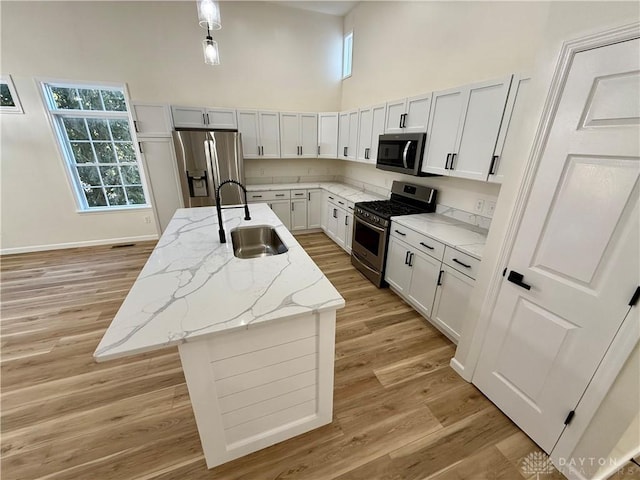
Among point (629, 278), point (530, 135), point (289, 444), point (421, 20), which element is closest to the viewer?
point (629, 278)

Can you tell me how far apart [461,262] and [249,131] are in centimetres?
373

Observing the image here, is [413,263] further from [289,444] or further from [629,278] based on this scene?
[289,444]

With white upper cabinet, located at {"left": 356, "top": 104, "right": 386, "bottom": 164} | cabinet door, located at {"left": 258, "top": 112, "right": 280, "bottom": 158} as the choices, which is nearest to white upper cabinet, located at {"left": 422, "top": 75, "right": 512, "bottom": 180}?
white upper cabinet, located at {"left": 356, "top": 104, "right": 386, "bottom": 164}

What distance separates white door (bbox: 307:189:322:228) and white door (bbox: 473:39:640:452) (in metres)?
3.52

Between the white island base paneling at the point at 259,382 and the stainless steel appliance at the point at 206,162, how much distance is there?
128 inches

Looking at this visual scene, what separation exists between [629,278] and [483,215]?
1469mm

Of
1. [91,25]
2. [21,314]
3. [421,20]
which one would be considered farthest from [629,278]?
[91,25]

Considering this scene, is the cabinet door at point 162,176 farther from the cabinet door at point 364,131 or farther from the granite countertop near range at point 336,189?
the cabinet door at point 364,131

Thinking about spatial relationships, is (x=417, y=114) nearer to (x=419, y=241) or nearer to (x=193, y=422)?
(x=419, y=241)

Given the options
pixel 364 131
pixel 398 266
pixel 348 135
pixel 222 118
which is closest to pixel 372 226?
pixel 398 266

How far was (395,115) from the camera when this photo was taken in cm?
303

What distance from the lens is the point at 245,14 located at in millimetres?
3961

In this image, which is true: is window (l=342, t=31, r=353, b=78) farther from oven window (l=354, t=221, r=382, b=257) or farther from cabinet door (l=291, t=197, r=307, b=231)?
oven window (l=354, t=221, r=382, b=257)

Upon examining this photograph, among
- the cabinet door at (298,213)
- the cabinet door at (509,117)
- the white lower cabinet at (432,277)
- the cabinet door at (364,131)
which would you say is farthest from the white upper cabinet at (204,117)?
the cabinet door at (509,117)
